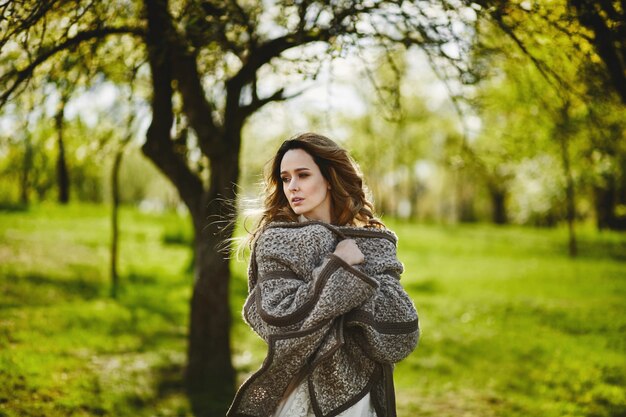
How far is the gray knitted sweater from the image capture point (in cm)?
266

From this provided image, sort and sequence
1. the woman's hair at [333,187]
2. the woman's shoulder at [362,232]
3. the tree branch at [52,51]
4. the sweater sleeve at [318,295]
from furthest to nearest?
the tree branch at [52,51]
the woman's hair at [333,187]
the woman's shoulder at [362,232]
the sweater sleeve at [318,295]

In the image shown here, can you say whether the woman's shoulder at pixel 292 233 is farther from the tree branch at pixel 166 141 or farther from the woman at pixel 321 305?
the tree branch at pixel 166 141

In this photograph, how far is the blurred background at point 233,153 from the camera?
182 inches

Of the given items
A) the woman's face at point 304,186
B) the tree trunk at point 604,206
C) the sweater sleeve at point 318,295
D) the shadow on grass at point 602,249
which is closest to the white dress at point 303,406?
the sweater sleeve at point 318,295

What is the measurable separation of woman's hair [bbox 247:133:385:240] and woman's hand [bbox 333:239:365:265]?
12.5 inches

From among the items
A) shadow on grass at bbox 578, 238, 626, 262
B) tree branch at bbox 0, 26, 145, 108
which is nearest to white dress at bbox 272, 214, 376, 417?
tree branch at bbox 0, 26, 145, 108

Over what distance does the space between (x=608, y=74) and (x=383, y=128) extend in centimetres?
3059

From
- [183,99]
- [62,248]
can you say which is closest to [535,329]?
[183,99]

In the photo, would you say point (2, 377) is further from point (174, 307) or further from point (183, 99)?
point (174, 307)

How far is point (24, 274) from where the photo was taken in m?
11.6

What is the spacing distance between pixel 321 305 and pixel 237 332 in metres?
7.67

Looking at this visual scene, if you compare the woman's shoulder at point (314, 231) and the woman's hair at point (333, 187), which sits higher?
the woman's hair at point (333, 187)

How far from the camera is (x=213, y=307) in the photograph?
6.55 m

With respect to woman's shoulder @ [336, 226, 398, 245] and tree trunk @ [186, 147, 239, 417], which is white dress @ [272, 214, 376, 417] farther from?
tree trunk @ [186, 147, 239, 417]
